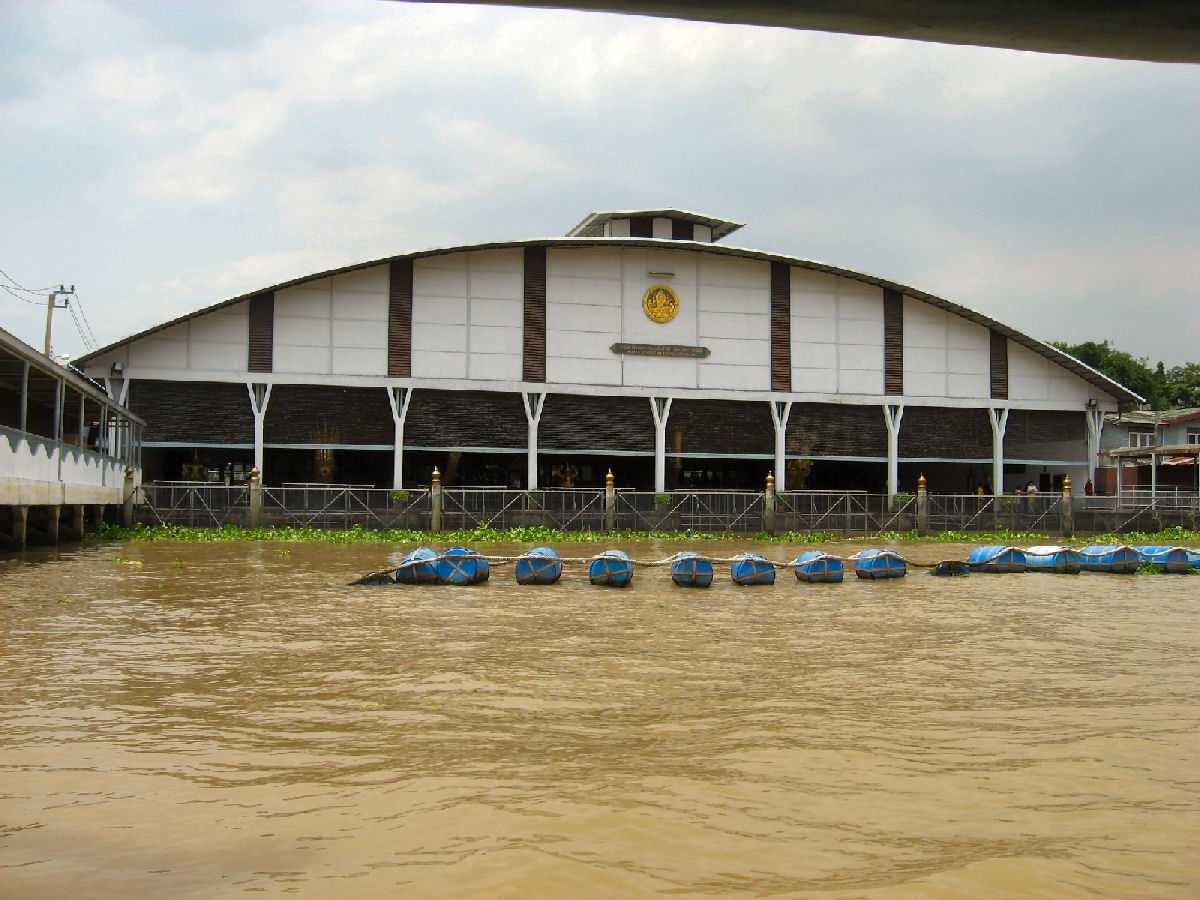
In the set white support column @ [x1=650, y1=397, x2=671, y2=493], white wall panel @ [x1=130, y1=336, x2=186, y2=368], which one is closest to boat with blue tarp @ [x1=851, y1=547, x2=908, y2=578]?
white support column @ [x1=650, y1=397, x2=671, y2=493]

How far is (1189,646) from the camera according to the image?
45.8ft

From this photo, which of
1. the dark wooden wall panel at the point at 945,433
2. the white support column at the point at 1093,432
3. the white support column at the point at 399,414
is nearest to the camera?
the white support column at the point at 399,414

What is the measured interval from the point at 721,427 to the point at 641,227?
1068cm

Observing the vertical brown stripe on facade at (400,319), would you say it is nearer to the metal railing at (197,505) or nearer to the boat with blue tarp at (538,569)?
the metal railing at (197,505)

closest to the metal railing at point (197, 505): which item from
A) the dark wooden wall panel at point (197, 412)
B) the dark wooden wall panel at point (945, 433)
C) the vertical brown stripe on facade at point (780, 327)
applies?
the dark wooden wall panel at point (197, 412)

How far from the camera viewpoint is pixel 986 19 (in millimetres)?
2734

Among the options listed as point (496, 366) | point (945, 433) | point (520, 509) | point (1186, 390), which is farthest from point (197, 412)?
point (1186, 390)

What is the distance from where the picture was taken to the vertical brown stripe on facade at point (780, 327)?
128ft

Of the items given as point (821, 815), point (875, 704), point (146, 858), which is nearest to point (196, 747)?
point (146, 858)

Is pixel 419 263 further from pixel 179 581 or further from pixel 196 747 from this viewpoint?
pixel 196 747

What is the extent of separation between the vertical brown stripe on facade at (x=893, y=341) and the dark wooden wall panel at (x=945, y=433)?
1.27 meters

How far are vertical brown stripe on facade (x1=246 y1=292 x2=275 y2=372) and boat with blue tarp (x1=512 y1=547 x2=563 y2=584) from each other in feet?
59.7

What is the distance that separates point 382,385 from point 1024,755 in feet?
99.0

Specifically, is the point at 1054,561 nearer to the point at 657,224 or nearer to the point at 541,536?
the point at 541,536
